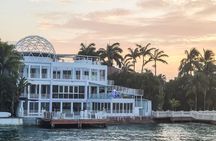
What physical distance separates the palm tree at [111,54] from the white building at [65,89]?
22242 millimetres

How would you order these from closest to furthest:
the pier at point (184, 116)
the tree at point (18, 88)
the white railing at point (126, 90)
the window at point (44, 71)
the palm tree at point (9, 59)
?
the tree at point (18, 88) < the palm tree at point (9, 59) < the window at point (44, 71) < the white railing at point (126, 90) < the pier at point (184, 116)

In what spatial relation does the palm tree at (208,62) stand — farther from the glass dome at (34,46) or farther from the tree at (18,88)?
the tree at (18,88)

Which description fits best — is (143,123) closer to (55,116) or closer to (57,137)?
(55,116)

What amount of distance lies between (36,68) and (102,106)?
39.9ft

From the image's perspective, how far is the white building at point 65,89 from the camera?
7894cm

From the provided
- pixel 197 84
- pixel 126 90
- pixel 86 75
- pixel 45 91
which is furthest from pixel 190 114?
pixel 45 91

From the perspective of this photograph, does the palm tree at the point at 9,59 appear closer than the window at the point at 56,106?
Yes

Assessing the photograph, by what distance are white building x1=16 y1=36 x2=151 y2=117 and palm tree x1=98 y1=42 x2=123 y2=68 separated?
22.2m

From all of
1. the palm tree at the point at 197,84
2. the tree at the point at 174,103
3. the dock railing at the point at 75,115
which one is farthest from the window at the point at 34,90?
the palm tree at the point at 197,84

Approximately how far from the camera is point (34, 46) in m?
82.6

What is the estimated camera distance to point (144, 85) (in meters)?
93.8

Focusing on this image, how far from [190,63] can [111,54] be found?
55.9 feet

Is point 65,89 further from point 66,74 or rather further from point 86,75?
point 86,75

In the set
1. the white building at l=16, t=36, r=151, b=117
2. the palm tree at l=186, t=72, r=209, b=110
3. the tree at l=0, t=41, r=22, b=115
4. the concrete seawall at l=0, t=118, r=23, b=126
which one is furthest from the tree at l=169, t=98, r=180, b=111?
the concrete seawall at l=0, t=118, r=23, b=126
